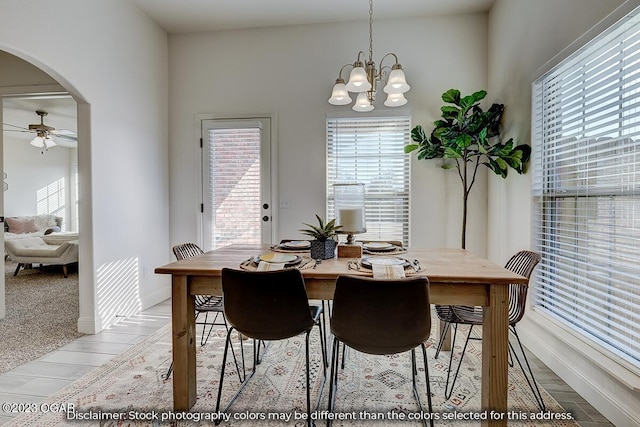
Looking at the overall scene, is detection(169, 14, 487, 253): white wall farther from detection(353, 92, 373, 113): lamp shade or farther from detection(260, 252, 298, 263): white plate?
detection(260, 252, 298, 263): white plate

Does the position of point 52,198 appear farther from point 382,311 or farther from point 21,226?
point 382,311

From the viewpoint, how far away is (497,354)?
1593mm

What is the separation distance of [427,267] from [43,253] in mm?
5674

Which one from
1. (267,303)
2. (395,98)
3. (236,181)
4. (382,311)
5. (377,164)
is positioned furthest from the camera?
(236,181)

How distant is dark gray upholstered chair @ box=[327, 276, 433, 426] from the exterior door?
2.45 m

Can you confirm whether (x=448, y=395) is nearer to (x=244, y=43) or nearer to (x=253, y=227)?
(x=253, y=227)

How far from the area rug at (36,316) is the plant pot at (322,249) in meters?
2.27

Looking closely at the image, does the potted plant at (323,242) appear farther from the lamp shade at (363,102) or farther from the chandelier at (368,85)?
the lamp shade at (363,102)

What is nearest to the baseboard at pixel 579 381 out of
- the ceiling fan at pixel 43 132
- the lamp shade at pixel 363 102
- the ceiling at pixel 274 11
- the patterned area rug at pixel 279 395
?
the patterned area rug at pixel 279 395

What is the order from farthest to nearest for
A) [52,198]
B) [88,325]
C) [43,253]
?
1. [52,198]
2. [43,253]
3. [88,325]

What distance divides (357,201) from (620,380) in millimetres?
1580

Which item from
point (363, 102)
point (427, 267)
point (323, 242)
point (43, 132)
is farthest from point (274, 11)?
point (43, 132)

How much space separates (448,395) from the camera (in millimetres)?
1995

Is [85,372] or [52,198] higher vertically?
[52,198]
